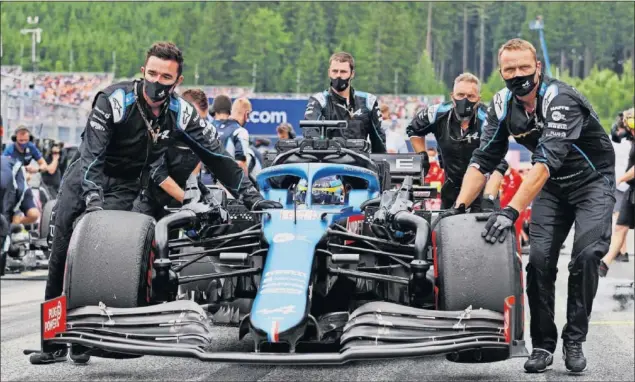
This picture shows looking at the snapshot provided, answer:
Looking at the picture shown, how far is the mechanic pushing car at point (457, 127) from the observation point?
10.6 metres

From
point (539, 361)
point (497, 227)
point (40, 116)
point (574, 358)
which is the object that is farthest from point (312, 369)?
point (40, 116)

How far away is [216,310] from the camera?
7.58 metres

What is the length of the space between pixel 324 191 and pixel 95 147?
156 centimetres

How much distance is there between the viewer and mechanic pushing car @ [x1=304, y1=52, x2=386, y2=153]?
35.6 feet

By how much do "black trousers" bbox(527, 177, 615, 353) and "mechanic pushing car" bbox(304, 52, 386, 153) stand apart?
117 inches

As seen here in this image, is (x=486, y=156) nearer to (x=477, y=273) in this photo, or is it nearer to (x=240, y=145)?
(x=477, y=273)

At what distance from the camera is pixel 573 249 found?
8055 millimetres

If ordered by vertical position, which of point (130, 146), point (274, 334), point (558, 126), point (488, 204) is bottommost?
point (274, 334)

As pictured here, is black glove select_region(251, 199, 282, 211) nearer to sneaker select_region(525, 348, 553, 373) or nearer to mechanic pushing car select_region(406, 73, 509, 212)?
sneaker select_region(525, 348, 553, 373)

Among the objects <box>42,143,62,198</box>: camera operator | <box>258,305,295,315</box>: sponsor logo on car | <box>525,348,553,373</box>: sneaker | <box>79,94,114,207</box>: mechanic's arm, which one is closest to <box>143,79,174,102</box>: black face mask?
<box>79,94,114,207</box>: mechanic's arm

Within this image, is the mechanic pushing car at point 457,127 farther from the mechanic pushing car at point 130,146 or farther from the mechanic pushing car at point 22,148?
the mechanic pushing car at point 22,148

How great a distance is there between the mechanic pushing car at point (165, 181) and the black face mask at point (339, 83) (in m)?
1.39

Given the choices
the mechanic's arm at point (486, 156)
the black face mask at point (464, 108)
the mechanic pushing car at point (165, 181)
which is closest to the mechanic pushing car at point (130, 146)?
the mechanic pushing car at point (165, 181)

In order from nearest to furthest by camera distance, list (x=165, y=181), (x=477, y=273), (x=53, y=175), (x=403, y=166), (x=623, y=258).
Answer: (x=477, y=273), (x=165, y=181), (x=403, y=166), (x=623, y=258), (x=53, y=175)
